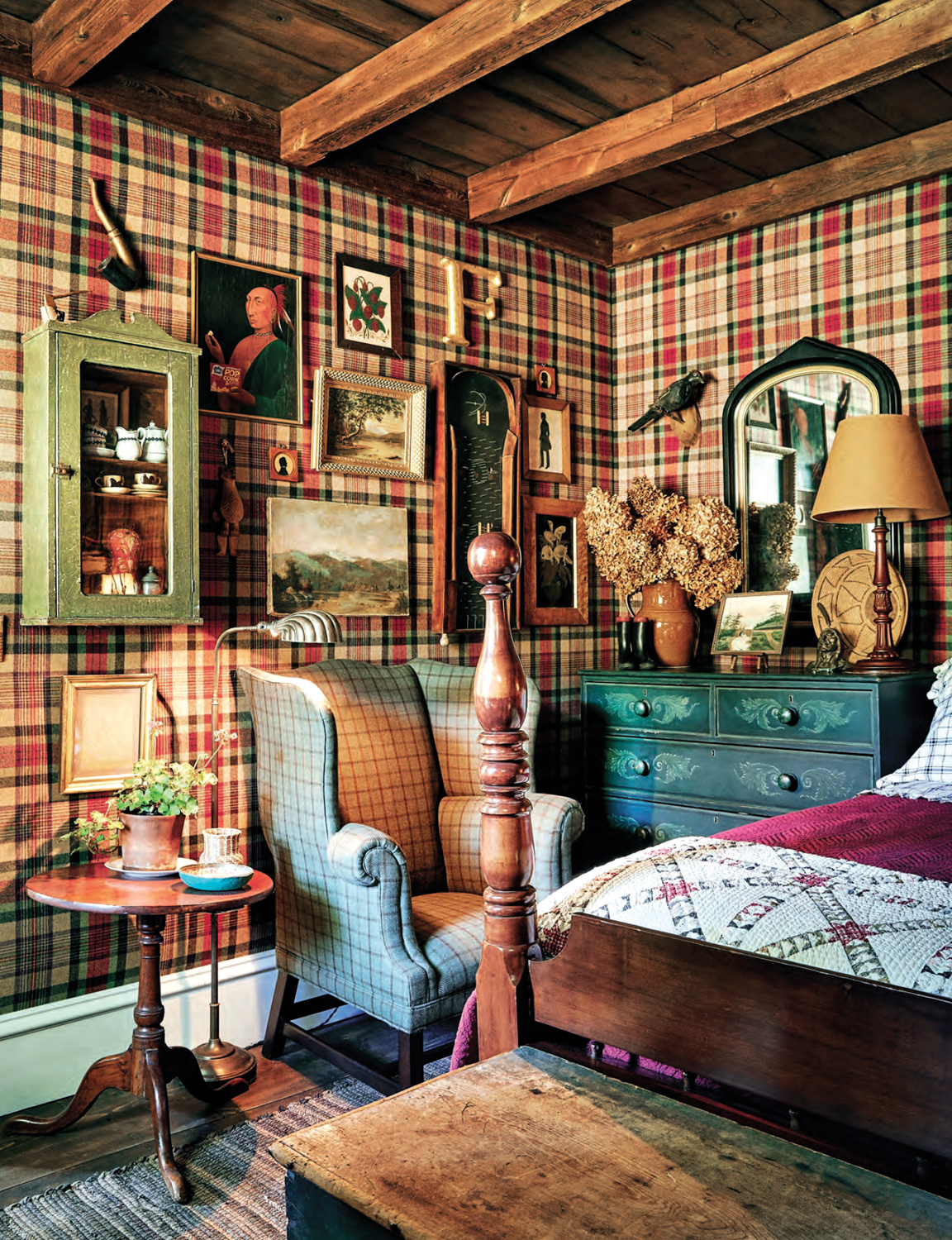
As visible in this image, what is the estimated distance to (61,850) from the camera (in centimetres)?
290

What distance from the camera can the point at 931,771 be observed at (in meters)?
2.64

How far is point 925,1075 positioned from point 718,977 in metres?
0.27

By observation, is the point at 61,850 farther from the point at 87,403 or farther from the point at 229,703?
the point at 87,403

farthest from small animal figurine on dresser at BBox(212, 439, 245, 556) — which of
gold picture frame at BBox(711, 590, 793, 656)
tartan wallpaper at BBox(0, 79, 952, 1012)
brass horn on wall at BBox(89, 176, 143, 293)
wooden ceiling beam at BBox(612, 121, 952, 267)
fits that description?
wooden ceiling beam at BBox(612, 121, 952, 267)

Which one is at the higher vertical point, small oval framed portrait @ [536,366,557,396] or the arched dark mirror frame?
small oval framed portrait @ [536,366,557,396]

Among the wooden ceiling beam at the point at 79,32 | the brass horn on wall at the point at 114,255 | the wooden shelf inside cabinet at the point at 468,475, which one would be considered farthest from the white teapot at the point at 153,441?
the wooden shelf inside cabinet at the point at 468,475

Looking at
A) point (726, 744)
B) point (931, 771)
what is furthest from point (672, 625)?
point (931, 771)

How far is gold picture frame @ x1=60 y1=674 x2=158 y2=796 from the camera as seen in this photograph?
290 cm

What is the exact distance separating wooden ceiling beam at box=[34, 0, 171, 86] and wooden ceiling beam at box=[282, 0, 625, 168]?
2.19 ft

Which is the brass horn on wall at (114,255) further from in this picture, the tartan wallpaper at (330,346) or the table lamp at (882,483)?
the table lamp at (882,483)

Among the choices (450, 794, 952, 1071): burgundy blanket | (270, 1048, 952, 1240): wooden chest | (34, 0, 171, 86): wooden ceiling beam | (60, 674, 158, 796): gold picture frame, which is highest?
(34, 0, 171, 86): wooden ceiling beam

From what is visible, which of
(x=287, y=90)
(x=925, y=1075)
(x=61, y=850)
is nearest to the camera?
(x=925, y=1075)

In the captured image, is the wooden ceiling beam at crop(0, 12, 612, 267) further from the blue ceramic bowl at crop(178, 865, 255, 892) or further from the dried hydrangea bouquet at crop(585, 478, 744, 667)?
the blue ceramic bowl at crop(178, 865, 255, 892)

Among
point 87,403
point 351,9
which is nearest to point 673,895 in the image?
point 87,403
